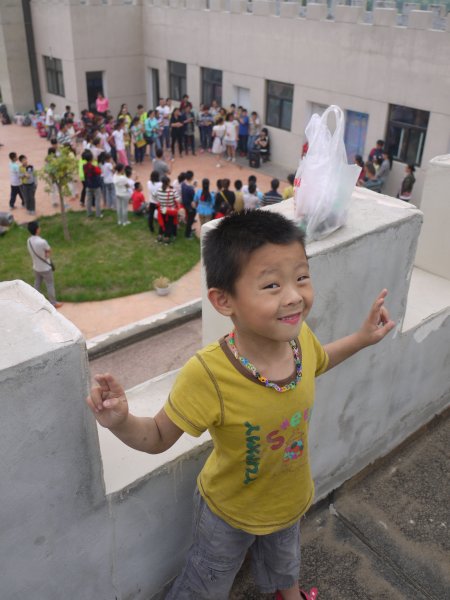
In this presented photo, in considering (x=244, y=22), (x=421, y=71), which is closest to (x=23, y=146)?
(x=244, y=22)

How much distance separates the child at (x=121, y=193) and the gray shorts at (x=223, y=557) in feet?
30.9

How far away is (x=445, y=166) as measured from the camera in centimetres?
402

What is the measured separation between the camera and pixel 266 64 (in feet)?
51.5

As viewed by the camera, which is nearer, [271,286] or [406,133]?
[271,286]

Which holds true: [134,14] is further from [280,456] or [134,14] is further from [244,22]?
[280,456]

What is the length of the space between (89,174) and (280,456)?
10.4m

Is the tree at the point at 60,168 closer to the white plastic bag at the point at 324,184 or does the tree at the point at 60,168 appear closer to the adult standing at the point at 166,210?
the adult standing at the point at 166,210

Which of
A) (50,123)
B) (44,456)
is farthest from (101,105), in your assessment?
(44,456)

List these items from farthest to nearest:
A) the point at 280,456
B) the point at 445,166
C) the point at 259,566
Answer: the point at 445,166 → the point at 259,566 → the point at 280,456

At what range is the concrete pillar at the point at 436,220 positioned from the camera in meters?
4.10

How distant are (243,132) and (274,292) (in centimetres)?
1576

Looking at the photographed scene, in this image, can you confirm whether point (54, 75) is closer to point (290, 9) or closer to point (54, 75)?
point (54, 75)

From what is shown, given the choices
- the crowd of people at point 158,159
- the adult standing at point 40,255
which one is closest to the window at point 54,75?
the crowd of people at point 158,159

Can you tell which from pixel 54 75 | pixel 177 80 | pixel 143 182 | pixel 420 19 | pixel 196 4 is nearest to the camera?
pixel 420 19
